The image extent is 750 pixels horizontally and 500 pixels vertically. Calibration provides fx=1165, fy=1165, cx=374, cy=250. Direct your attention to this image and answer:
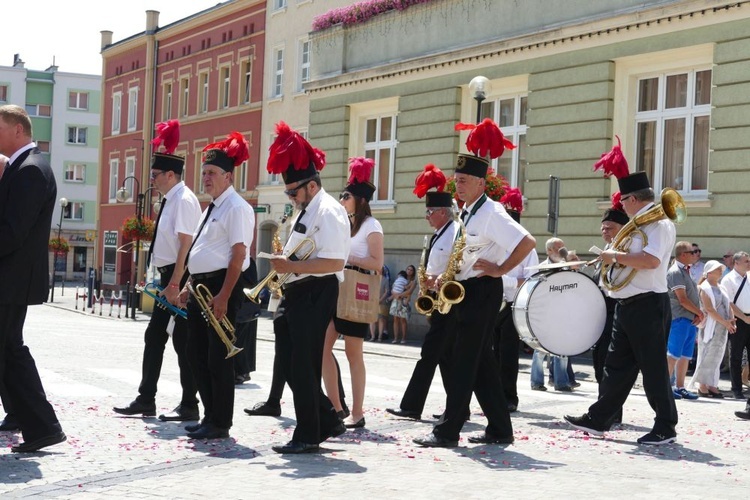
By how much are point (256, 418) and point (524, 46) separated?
15148 millimetres

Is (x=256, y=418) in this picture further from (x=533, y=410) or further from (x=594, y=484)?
(x=594, y=484)

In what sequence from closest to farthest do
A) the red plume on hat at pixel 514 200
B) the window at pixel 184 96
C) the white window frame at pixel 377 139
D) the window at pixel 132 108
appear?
1. the red plume on hat at pixel 514 200
2. the white window frame at pixel 377 139
3. the window at pixel 184 96
4. the window at pixel 132 108

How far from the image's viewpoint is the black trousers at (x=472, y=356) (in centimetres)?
829

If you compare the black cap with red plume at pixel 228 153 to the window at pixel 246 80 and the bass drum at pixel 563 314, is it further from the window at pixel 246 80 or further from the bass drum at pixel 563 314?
the window at pixel 246 80

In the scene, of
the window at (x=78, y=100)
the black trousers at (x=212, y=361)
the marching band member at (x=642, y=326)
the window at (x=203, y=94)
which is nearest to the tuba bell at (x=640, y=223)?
the marching band member at (x=642, y=326)

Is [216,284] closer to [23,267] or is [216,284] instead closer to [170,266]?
[170,266]

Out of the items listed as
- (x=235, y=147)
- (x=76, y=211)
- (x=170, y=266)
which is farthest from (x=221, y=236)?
(x=76, y=211)

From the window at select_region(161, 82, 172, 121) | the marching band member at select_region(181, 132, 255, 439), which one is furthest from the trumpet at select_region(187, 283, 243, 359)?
the window at select_region(161, 82, 172, 121)

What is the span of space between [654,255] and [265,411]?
3.57 meters

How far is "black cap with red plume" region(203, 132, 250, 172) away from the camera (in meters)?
8.73

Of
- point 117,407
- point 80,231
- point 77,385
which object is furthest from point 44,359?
point 80,231

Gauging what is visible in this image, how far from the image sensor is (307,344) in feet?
25.7

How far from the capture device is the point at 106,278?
168ft

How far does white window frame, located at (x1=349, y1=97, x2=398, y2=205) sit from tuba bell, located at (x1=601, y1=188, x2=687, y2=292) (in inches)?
722
